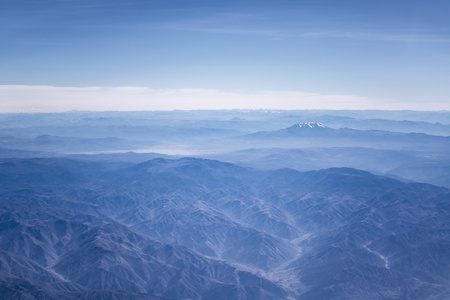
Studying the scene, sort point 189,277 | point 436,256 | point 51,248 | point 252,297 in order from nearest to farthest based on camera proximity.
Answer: point 252,297 < point 189,277 < point 436,256 < point 51,248

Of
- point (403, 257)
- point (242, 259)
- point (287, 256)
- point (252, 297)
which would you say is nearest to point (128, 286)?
point (252, 297)

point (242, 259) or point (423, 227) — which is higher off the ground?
point (423, 227)

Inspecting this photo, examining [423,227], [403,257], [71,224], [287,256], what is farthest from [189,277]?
[423,227]

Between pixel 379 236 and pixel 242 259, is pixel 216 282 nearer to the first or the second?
pixel 242 259

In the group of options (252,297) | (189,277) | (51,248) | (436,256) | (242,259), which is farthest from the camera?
(242,259)

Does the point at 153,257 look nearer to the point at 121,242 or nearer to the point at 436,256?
the point at 121,242

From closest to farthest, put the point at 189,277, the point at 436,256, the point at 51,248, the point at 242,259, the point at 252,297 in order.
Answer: the point at 252,297
the point at 189,277
the point at 436,256
the point at 51,248
the point at 242,259

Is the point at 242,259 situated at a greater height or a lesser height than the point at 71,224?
lesser

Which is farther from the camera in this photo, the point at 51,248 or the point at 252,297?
the point at 51,248

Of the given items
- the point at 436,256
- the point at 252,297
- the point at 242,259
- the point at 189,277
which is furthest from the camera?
the point at 242,259
